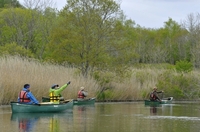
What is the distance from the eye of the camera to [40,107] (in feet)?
89.3

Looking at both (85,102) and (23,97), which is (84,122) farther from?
(85,102)

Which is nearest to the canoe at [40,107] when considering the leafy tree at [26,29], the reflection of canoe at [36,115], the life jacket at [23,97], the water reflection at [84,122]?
the reflection of canoe at [36,115]

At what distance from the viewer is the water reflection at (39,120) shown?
67.6 ft

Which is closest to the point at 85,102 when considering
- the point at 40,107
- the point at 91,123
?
the point at 40,107

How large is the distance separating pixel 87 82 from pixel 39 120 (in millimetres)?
15184

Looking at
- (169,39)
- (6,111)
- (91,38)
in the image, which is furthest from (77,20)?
(169,39)

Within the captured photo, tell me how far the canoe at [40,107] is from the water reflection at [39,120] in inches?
13.3

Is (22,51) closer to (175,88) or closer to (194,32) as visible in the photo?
(175,88)

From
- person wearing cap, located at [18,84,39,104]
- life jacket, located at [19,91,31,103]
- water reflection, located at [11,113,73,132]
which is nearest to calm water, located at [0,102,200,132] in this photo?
water reflection, located at [11,113,73,132]

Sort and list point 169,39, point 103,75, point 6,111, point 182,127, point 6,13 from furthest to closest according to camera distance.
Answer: point 169,39 < point 6,13 < point 103,75 < point 6,111 < point 182,127

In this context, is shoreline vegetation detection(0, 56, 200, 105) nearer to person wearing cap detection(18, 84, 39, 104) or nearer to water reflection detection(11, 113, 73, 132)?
person wearing cap detection(18, 84, 39, 104)

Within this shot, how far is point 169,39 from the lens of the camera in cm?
9225

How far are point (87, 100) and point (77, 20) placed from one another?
1046 centimetres

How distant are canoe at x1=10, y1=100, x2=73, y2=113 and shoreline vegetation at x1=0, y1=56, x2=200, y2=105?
431 centimetres
